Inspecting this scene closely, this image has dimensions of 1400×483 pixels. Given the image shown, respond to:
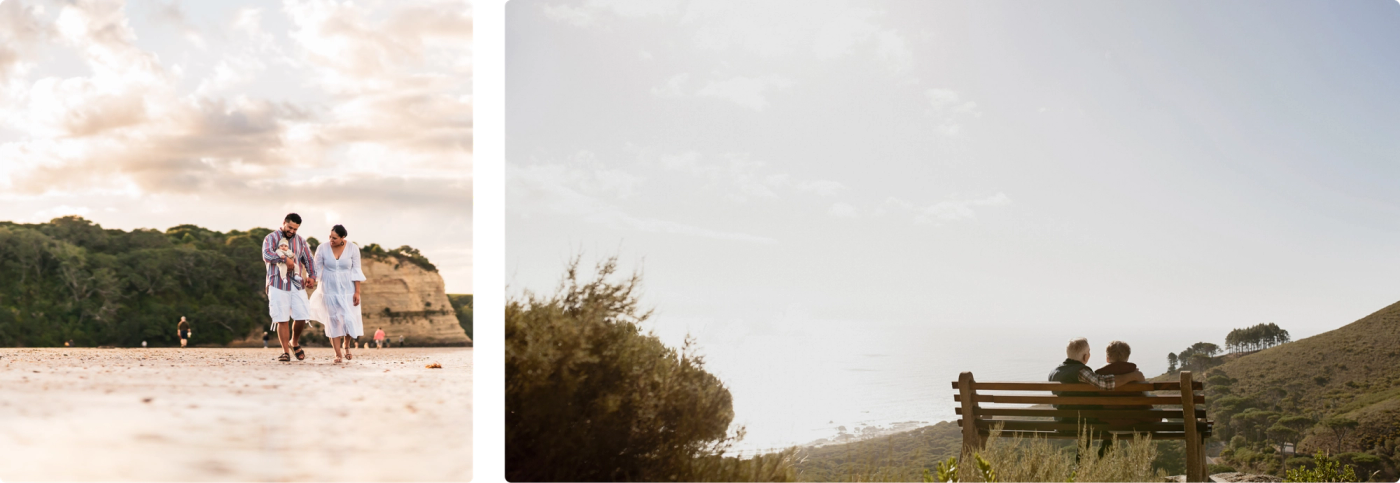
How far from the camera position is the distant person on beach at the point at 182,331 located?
7852mm

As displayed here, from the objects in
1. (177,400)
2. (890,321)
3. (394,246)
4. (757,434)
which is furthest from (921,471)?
(394,246)

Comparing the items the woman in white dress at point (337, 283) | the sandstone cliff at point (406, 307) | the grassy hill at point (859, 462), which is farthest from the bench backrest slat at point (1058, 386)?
the sandstone cliff at point (406, 307)

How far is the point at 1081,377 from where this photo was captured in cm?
327

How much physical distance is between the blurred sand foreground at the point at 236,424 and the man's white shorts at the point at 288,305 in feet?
1.53

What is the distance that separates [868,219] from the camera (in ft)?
27.8

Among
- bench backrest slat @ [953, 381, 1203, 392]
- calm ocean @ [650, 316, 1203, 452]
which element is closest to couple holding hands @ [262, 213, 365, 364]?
calm ocean @ [650, 316, 1203, 452]

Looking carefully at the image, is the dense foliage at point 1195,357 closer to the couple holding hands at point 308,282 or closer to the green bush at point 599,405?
the green bush at point 599,405

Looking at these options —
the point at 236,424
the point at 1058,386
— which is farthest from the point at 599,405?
the point at 236,424

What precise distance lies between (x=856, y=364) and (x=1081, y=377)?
18.1 feet

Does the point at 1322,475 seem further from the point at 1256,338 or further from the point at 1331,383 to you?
the point at 1256,338

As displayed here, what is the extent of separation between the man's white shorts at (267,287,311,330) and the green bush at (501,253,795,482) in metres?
2.17

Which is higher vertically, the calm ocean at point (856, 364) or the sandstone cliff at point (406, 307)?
the sandstone cliff at point (406, 307)

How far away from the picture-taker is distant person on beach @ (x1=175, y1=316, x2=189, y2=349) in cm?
785

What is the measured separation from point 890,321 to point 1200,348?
353cm
